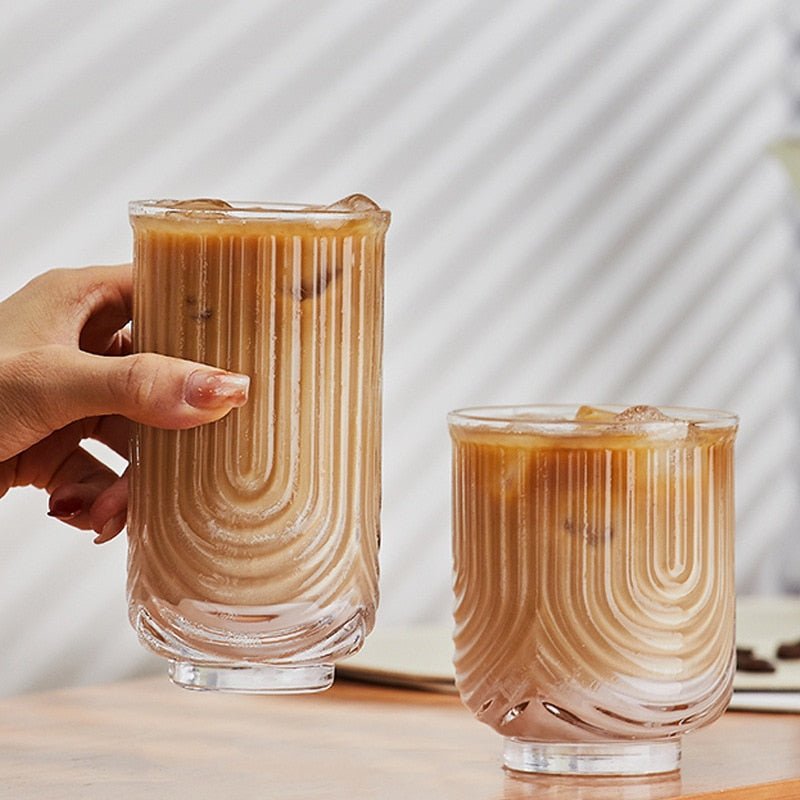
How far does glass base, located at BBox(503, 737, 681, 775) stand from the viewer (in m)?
0.93

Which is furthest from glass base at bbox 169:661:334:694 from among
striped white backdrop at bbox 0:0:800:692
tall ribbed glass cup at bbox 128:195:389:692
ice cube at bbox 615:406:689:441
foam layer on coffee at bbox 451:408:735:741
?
striped white backdrop at bbox 0:0:800:692

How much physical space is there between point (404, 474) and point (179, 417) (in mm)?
783

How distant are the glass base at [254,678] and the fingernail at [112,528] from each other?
19cm

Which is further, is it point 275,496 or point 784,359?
point 784,359

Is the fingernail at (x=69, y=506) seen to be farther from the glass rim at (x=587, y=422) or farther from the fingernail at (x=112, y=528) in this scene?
the glass rim at (x=587, y=422)

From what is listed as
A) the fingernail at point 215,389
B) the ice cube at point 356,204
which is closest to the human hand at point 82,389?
the fingernail at point 215,389

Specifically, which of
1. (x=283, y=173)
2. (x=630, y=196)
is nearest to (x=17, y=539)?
(x=283, y=173)

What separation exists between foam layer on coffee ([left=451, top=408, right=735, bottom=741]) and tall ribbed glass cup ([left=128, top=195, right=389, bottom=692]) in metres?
0.10

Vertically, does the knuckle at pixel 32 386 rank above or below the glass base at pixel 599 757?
above

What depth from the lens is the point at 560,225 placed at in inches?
68.2

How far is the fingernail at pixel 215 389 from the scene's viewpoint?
2.73ft

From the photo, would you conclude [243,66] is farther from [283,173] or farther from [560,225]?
[560,225]

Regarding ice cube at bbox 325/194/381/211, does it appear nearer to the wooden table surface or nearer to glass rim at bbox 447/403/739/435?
glass rim at bbox 447/403/739/435

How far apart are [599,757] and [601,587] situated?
4.2 inches
